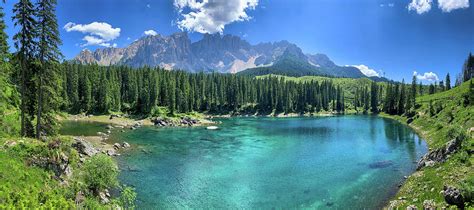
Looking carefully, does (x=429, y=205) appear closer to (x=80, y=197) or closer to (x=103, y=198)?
(x=103, y=198)

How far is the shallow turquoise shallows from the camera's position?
38.3m

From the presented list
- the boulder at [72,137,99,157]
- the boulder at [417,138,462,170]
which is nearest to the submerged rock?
the boulder at [417,138,462,170]

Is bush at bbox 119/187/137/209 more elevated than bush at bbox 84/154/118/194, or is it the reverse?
bush at bbox 84/154/118/194

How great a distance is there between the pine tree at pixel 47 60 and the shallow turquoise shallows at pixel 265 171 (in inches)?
583

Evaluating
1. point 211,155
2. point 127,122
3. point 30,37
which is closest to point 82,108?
point 127,122

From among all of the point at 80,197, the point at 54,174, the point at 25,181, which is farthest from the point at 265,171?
the point at 25,181

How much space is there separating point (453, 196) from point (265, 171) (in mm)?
28825

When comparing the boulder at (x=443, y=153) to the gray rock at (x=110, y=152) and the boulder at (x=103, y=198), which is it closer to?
the boulder at (x=103, y=198)

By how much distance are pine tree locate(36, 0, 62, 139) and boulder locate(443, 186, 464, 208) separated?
160ft

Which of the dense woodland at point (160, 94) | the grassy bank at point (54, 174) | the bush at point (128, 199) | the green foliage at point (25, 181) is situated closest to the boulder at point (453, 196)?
the grassy bank at point (54, 174)

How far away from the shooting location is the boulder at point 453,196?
27.0 m

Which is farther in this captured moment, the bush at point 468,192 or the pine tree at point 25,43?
the pine tree at point 25,43

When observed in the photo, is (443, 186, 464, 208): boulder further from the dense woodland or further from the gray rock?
the dense woodland

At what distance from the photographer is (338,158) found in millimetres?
63344
